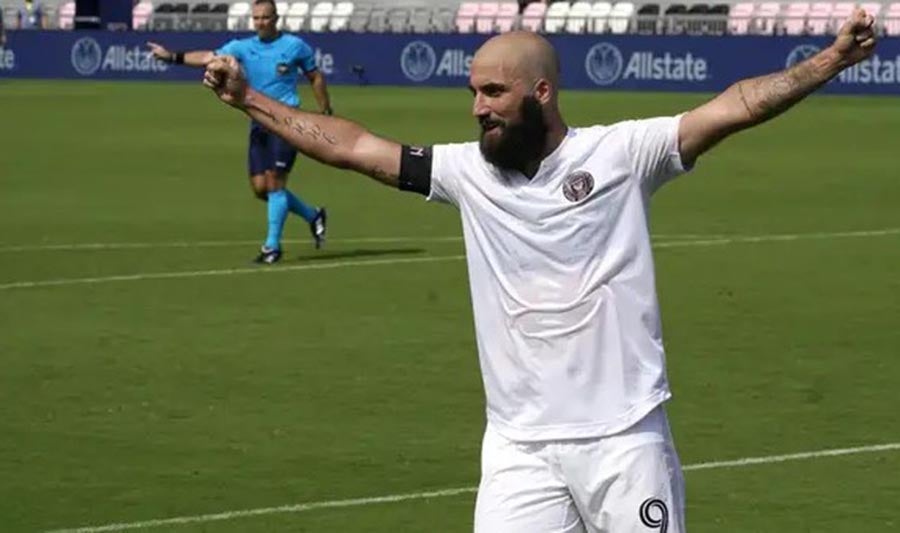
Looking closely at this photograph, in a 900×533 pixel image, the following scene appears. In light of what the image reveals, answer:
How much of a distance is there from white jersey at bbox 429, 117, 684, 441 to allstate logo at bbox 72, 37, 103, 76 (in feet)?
176

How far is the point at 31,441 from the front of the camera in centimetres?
1292

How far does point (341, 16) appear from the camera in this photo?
6912 cm

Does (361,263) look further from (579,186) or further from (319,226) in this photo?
(579,186)

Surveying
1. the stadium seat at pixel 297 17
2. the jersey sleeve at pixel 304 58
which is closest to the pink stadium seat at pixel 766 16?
the stadium seat at pixel 297 17

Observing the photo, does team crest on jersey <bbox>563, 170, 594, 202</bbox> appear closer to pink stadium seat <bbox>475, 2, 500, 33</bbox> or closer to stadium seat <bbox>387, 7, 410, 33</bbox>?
pink stadium seat <bbox>475, 2, 500, 33</bbox>

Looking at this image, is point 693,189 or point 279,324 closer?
point 279,324

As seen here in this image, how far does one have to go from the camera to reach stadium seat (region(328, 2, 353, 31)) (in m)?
68.9

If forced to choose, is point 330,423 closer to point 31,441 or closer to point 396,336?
point 31,441

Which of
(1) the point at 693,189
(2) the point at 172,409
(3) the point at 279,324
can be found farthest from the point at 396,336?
(1) the point at 693,189

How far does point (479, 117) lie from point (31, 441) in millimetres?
6407

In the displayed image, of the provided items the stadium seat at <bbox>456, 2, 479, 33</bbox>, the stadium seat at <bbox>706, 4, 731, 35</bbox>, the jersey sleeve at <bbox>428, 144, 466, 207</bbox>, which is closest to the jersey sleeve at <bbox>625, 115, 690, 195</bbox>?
the jersey sleeve at <bbox>428, 144, 466, 207</bbox>

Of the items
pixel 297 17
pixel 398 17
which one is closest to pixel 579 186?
pixel 398 17

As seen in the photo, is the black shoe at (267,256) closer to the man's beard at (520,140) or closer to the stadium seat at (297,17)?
the man's beard at (520,140)

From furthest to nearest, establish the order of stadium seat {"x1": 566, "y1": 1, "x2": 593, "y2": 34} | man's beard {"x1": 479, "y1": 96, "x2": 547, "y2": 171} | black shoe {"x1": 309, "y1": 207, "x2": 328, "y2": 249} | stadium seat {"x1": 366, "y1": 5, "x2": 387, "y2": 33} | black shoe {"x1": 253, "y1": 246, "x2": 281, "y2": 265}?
stadium seat {"x1": 366, "y1": 5, "x2": 387, "y2": 33}
stadium seat {"x1": 566, "y1": 1, "x2": 593, "y2": 34}
black shoe {"x1": 309, "y1": 207, "x2": 328, "y2": 249}
black shoe {"x1": 253, "y1": 246, "x2": 281, "y2": 265}
man's beard {"x1": 479, "y1": 96, "x2": 547, "y2": 171}
